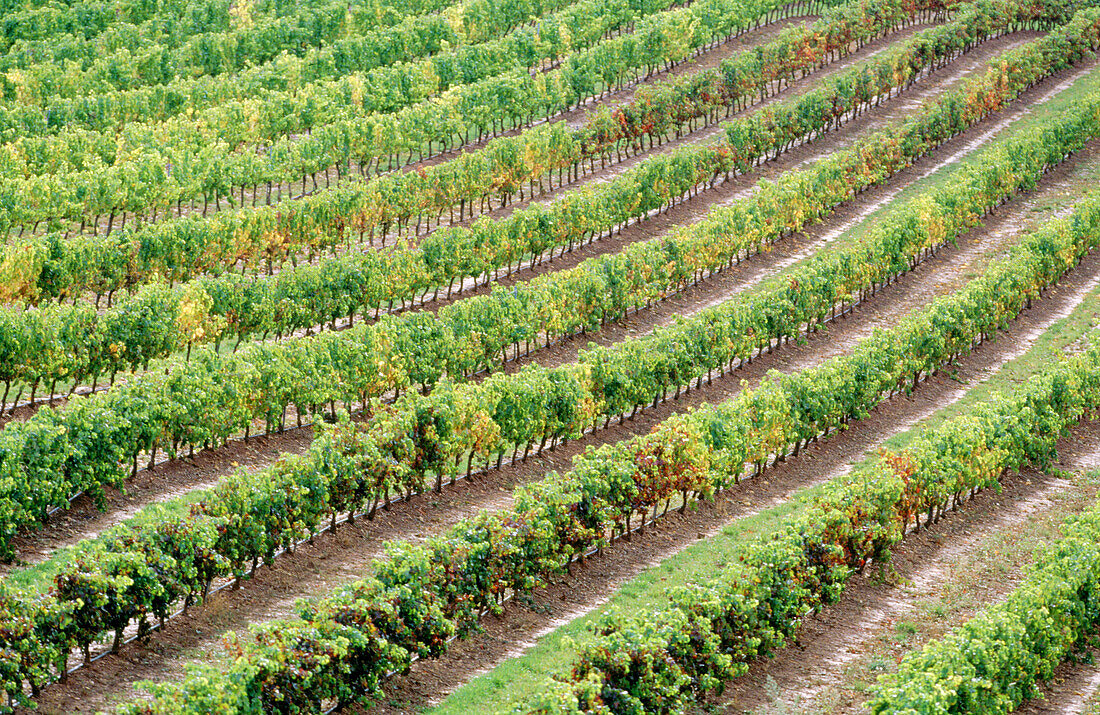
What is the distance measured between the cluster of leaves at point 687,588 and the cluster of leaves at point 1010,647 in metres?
3.07

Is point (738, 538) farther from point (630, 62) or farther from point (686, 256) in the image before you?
point (630, 62)

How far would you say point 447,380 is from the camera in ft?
108

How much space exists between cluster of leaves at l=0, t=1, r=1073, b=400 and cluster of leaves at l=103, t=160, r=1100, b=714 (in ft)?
22.8

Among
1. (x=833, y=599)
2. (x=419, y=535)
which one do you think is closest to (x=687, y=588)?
(x=833, y=599)

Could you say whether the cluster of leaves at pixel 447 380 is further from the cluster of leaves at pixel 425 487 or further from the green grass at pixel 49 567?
the green grass at pixel 49 567

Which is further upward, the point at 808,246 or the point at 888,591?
the point at 808,246

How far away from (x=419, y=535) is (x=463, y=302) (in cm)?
869

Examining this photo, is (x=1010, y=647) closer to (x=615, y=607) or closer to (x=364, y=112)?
(x=615, y=607)

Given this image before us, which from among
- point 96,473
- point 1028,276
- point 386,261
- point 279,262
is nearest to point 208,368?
point 96,473

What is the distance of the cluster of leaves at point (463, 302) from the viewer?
109 ft

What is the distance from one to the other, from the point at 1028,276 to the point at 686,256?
1038cm

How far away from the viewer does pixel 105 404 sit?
29297 mm

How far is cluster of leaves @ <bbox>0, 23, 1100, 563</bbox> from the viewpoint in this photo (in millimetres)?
28359

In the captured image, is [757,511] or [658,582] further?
[757,511]
